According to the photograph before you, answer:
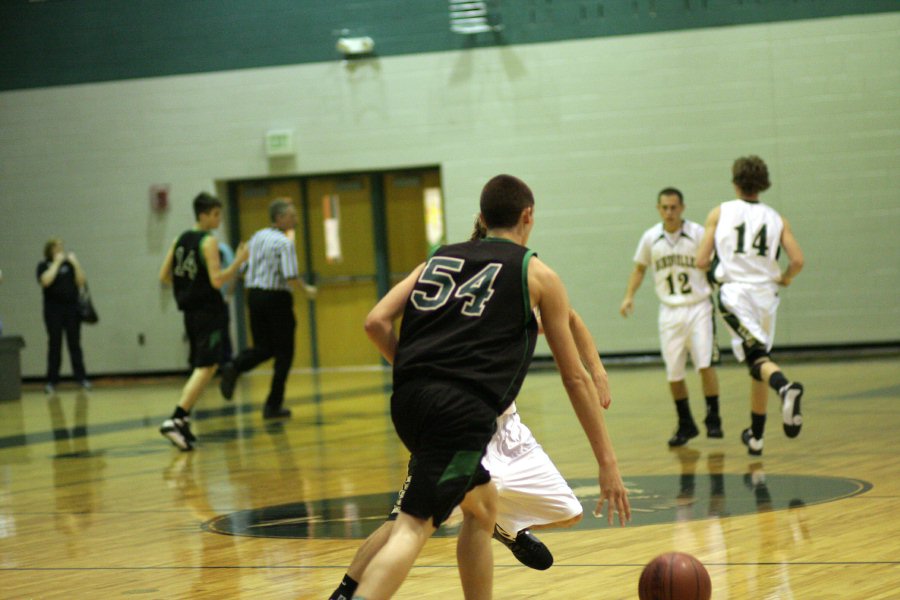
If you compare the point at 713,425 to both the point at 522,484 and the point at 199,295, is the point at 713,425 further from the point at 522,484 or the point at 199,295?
the point at 522,484

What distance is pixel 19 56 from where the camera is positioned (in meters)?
19.0

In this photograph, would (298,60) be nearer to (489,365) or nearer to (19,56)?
(19,56)

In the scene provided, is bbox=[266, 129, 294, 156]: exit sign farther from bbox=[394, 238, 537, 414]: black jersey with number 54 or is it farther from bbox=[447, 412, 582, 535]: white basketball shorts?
bbox=[394, 238, 537, 414]: black jersey with number 54

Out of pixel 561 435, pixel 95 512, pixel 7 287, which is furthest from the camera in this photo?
pixel 7 287

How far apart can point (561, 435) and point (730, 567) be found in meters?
5.03

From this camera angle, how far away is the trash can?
17.0 meters

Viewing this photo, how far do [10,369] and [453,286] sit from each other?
14.4 m

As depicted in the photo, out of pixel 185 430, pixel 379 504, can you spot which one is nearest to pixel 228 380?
pixel 185 430

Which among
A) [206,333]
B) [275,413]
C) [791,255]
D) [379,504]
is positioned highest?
[791,255]

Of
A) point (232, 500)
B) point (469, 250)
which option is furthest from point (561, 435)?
point (469, 250)

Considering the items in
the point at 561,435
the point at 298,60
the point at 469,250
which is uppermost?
the point at 298,60

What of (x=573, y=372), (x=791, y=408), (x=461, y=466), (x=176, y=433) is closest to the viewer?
(x=461, y=466)

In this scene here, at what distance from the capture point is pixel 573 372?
3.89 meters

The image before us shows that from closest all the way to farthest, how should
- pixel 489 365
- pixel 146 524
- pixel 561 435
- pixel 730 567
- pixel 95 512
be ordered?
pixel 489 365 < pixel 730 567 < pixel 146 524 < pixel 95 512 < pixel 561 435
